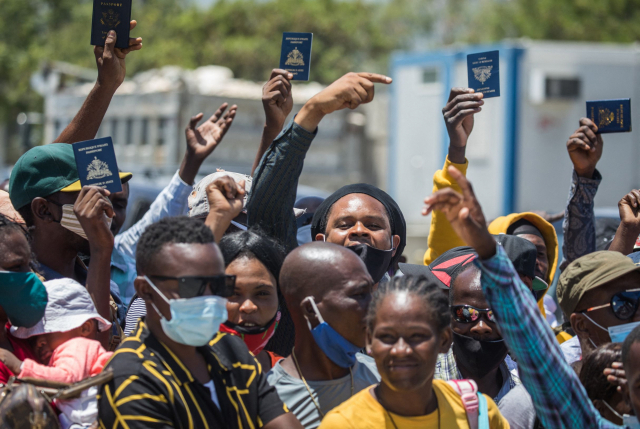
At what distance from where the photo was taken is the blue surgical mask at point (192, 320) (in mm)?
2621

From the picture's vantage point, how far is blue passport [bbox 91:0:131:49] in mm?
4145

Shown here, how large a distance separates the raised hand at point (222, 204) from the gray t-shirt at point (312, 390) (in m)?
0.61

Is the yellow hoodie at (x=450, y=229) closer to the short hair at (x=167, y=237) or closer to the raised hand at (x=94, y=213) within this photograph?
the short hair at (x=167, y=237)

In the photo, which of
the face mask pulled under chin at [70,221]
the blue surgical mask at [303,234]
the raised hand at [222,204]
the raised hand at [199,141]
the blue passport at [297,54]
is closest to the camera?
the raised hand at [222,204]

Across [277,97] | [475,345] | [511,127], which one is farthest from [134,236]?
[511,127]

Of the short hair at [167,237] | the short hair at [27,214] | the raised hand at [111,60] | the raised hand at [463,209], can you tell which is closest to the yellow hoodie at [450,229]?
the raised hand at [463,209]

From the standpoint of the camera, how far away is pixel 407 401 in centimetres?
268

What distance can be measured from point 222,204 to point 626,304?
1781 millimetres

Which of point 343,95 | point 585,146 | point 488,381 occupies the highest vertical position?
point 343,95

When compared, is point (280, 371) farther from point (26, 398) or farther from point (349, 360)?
point (26, 398)

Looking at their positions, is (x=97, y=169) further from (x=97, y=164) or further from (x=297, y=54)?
(x=297, y=54)

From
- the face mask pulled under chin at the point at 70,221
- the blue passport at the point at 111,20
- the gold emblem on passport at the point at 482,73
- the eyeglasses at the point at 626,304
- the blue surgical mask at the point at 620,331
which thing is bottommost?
the blue surgical mask at the point at 620,331

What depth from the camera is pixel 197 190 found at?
426 cm

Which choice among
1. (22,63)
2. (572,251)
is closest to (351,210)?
(572,251)
